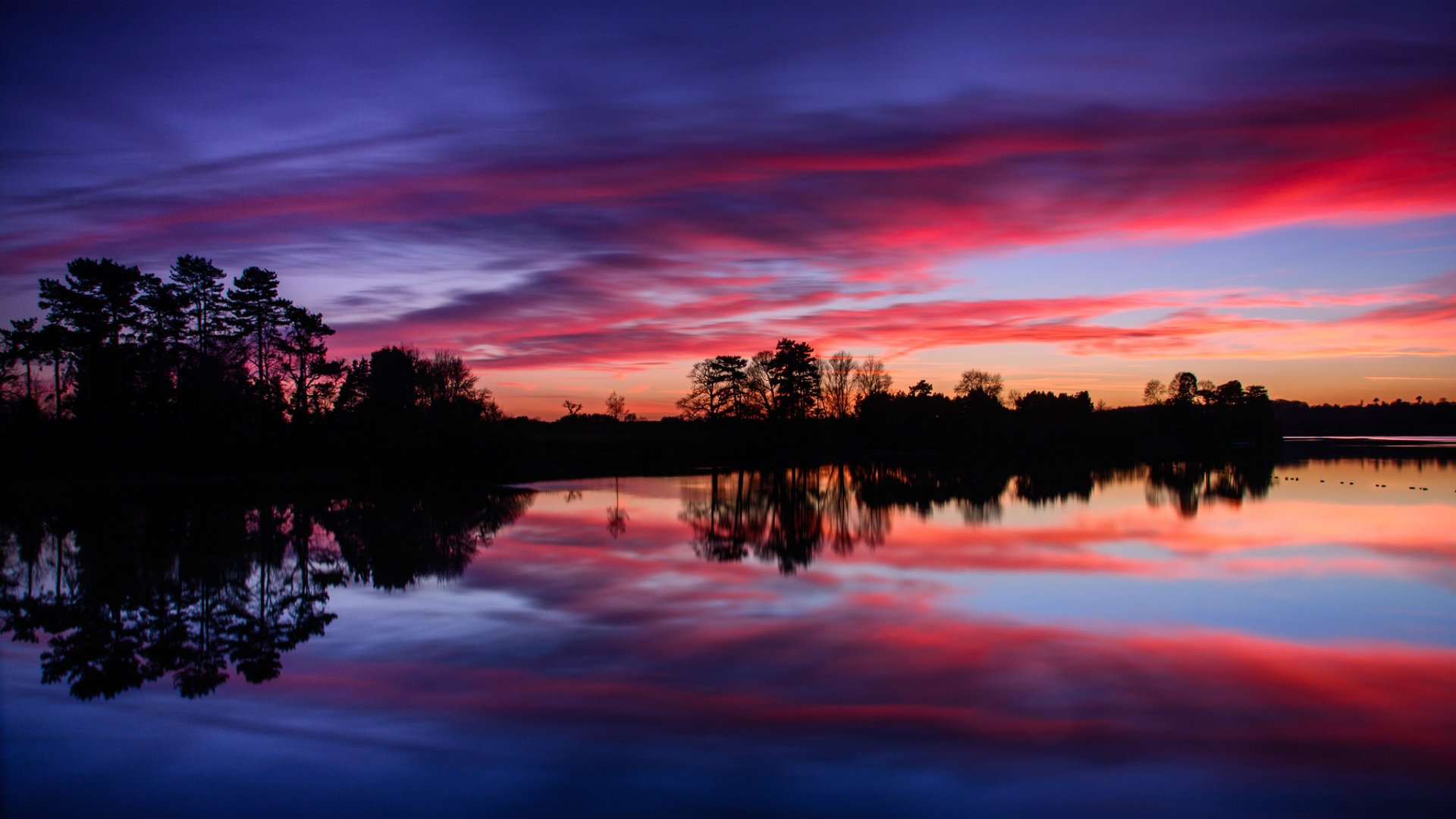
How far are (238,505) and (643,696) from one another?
23.5 meters

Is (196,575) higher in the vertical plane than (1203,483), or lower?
higher

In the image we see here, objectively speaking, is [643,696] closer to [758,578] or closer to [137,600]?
[758,578]

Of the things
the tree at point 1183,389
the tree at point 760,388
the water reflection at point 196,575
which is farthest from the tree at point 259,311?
the tree at point 1183,389

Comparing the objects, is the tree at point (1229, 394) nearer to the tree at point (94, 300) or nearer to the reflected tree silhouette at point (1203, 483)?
the reflected tree silhouette at point (1203, 483)

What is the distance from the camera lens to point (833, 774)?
21.4ft

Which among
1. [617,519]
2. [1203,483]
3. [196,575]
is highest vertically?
[196,575]

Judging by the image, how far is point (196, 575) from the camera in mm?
14531

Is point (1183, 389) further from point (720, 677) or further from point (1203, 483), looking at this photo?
point (720, 677)

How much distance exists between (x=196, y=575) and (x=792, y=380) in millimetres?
66191

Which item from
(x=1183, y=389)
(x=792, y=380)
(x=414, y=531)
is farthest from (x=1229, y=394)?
(x=414, y=531)

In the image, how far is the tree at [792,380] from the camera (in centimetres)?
7862

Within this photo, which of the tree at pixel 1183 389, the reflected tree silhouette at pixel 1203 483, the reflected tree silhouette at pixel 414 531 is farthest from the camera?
the tree at pixel 1183 389

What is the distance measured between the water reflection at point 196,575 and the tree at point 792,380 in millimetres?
54174

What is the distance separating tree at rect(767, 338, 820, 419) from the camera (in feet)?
258
